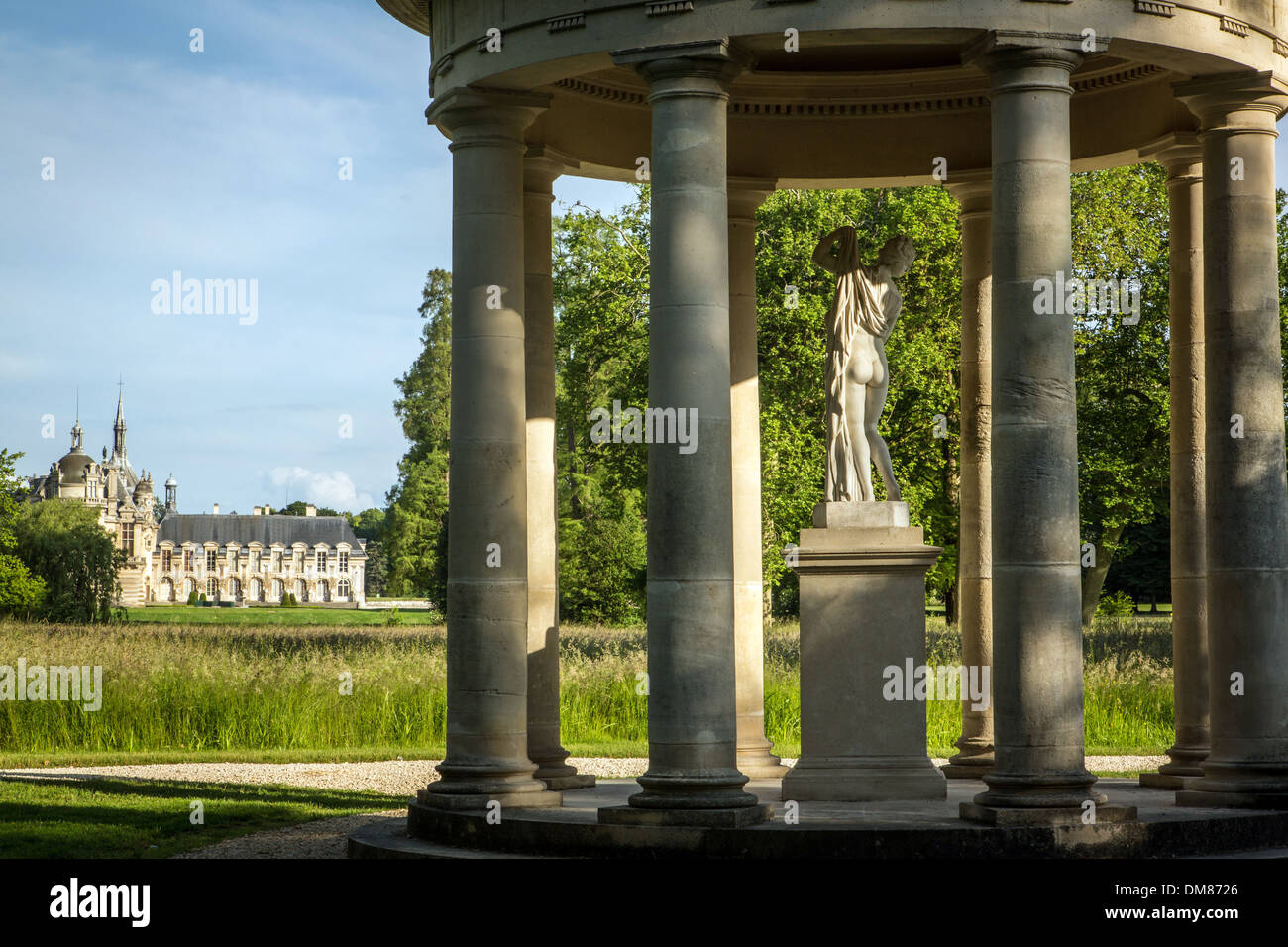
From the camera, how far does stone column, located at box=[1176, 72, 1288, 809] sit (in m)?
26.6

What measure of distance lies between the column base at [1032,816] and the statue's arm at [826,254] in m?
11.0

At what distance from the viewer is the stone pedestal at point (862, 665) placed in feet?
89.7

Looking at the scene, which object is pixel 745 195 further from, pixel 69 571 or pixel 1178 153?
pixel 69 571

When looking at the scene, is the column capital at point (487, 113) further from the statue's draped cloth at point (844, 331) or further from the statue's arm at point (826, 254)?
the statue's draped cloth at point (844, 331)

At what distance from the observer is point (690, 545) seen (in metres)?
23.5

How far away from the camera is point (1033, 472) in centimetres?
2345

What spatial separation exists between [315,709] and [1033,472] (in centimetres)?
3094

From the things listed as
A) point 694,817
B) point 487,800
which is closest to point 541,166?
point 487,800

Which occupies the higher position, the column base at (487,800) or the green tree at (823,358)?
the green tree at (823,358)

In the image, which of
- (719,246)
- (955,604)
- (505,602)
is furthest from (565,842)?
(955,604)

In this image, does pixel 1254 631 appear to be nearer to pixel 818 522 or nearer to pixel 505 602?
pixel 818 522

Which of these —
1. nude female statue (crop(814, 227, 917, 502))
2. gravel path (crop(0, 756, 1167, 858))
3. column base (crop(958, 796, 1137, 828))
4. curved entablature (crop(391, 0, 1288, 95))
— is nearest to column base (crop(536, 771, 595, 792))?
gravel path (crop(0, 756, 1167, 858))

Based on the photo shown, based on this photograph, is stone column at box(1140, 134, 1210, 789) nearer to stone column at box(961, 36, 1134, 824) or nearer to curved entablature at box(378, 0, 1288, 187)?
curved entablature at box(378, 0, 1288, 187)

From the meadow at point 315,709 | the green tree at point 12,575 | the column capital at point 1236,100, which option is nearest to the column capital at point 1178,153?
the column capital at point 1236,100
